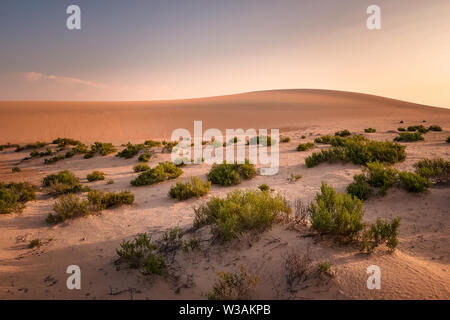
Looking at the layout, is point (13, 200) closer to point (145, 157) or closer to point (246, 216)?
point (145, 157)

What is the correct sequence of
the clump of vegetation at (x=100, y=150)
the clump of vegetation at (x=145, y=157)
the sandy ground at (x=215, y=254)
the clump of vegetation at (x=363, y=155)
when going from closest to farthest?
the sandy ground at (x=215, y=254), the clump of vegetation at (x=363, y=155), the clump of vegetation at (x=145, y=157), the clump of vegetation at (x=100, y=150)

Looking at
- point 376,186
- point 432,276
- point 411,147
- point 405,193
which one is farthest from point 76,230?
point 411,147

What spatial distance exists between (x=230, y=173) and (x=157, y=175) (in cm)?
273

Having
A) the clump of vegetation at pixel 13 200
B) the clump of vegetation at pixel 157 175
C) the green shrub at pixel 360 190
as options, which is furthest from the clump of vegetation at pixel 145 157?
the green shrub at pixel 360 190

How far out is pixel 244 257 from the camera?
125 inches

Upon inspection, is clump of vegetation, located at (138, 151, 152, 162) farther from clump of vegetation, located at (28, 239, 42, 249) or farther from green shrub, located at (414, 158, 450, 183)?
green shrub, located at (414, 158, 450, 183)

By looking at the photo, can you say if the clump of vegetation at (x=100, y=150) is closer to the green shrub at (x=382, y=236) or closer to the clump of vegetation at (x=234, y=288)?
the clump of vegetation at (x=234, y=288)

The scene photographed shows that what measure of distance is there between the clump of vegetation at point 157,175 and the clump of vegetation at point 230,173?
1598mm

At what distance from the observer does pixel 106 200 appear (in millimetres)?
5949

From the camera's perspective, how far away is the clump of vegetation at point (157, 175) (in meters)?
7.88

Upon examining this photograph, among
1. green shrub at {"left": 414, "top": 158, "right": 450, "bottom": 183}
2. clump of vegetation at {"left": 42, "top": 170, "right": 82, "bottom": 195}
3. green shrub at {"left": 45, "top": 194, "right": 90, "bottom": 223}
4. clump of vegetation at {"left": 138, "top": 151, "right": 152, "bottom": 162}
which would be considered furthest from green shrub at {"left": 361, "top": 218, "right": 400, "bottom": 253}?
clump of vegetation at {"left": 138, "top": 151, "right": 152, "bottom": 162}

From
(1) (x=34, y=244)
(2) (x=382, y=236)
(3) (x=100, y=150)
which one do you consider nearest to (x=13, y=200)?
(1) (x=34, y=244)
